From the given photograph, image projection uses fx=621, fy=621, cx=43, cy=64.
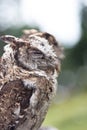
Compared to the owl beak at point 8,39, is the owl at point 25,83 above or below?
below

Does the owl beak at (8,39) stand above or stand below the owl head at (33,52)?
above

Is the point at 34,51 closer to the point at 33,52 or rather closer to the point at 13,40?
the point at 33,52

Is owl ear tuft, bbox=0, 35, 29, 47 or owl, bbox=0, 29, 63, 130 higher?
owl ear tuft, bbox=0, 35, 29, 47

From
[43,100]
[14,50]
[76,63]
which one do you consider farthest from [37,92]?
[76,63]

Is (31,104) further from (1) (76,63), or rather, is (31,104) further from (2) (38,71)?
(1) (76,63)

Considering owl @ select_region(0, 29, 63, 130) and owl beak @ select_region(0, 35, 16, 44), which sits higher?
owl beak @ select_region(0, 35, 16, 44)
